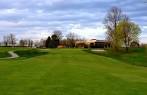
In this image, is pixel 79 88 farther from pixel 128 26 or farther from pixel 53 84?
pixel 128 26

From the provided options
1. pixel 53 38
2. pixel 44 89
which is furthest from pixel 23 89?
pixel 53 38

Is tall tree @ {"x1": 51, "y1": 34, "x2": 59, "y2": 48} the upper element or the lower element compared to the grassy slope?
upper

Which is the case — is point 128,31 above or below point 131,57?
above

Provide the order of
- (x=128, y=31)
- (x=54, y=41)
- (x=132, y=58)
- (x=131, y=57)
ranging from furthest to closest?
1. (x=54, y=41)
2. (x=128, y=31)
3. (x=131, y=57)
4. (x=132, y=58)

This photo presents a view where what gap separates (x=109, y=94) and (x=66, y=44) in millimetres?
175730

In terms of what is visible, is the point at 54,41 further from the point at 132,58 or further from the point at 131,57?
the point at 132,58

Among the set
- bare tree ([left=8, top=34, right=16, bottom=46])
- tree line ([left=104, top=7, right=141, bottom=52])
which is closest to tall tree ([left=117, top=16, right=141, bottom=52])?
tree line ([left=104, top=7, right=141, bottom=52])

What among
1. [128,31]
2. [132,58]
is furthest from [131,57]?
[128,31]

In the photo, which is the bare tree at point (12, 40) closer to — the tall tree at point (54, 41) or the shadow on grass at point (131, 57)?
the tall tree at point (54, 41)

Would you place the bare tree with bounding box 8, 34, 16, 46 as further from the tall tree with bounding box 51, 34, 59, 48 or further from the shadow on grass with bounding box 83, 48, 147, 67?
the shadow on grass with bounding box 83, 48, 147, 67

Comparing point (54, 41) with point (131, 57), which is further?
point (54, 41)

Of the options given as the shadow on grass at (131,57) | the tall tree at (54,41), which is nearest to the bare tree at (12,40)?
the tall tree at (54,41)

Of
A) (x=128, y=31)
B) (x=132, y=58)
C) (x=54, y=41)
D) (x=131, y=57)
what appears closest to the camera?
(x=132, y=58)

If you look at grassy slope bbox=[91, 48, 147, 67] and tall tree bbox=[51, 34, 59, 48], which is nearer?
grassy slope bbox=[91, 48, 147, 67]
